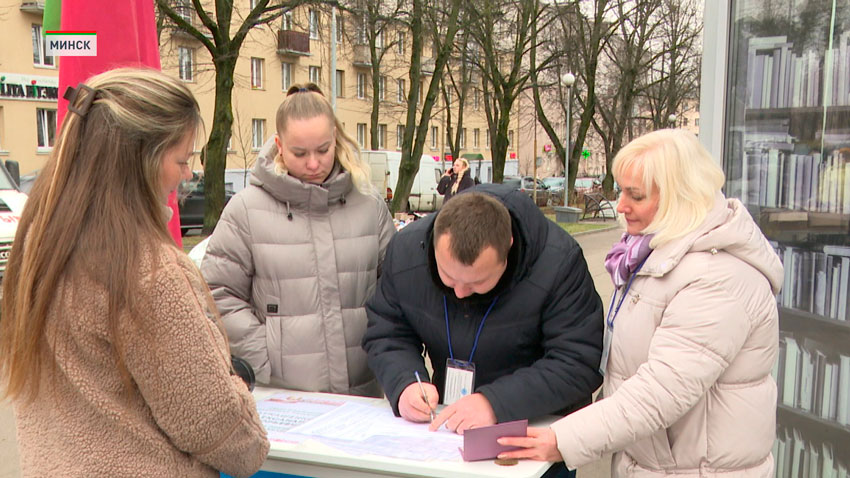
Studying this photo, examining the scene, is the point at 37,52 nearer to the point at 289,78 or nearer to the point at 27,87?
the point at 27,87

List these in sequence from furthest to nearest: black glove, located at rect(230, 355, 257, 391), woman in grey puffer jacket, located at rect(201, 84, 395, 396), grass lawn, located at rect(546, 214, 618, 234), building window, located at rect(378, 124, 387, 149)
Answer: building window, located at rect(378, 124, 387, 149)
grass lawn, located at rect(546, 214, 618, 234)
woman in grey puffer jacket, located at rect(201, 84, 395, 396)
black glove, located at rect(230, 355, 257, 391)

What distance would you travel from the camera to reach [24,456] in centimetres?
137

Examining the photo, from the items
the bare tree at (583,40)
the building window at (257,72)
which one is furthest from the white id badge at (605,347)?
the building window at (257,72)

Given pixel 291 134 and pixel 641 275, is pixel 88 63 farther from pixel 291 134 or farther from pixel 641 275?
pixel 641 275

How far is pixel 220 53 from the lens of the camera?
12391mm

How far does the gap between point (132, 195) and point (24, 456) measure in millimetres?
524

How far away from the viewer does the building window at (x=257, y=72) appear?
29.9 meters

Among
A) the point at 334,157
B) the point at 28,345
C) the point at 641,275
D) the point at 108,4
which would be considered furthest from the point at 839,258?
the point at 108,4

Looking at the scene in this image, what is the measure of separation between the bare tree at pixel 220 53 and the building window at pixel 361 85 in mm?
22425

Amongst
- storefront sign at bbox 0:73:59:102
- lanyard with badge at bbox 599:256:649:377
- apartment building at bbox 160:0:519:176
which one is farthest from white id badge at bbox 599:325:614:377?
storefront sign at bbox 0:73:59:102

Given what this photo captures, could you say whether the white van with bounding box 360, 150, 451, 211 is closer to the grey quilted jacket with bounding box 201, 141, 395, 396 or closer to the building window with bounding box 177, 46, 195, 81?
the building window with bounding box 177, 46, 195, 81

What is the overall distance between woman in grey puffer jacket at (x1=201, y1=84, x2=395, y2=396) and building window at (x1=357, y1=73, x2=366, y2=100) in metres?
34.0

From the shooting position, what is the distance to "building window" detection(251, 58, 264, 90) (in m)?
29.9

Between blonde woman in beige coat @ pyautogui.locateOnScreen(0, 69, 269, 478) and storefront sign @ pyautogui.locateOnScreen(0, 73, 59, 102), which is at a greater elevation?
storefront sign @ pyautogui.locateOnScreen(0, 73, 59, 102)
